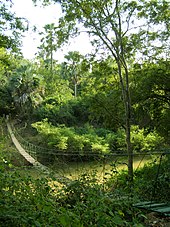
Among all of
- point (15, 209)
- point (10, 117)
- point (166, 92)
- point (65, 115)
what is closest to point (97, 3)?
point (166, 92)

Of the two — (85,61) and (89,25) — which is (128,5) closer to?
(89,25)

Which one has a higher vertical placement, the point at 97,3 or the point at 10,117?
the point at 97,3

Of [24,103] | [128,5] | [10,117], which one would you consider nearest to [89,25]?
[128,5]

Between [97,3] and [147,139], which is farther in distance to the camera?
[147,139]

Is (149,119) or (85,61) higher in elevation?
(85,61)

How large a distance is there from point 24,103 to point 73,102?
2.50 metres

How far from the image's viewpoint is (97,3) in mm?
5055

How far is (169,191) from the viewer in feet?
10.9

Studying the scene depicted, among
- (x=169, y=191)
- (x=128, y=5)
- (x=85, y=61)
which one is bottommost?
(x=169, y=191)

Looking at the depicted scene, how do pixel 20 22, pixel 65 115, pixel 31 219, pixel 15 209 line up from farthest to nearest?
1. pixel 65 115
2. pixel 20 22
3. pixel 15 209
4. pixel 31 219

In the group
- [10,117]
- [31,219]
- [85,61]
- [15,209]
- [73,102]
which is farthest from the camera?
[10,117]

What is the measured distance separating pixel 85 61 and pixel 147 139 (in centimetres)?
395

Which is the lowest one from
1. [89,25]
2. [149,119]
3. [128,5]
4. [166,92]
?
[149,119]

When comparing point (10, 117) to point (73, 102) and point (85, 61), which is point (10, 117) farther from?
point (85, 61)
